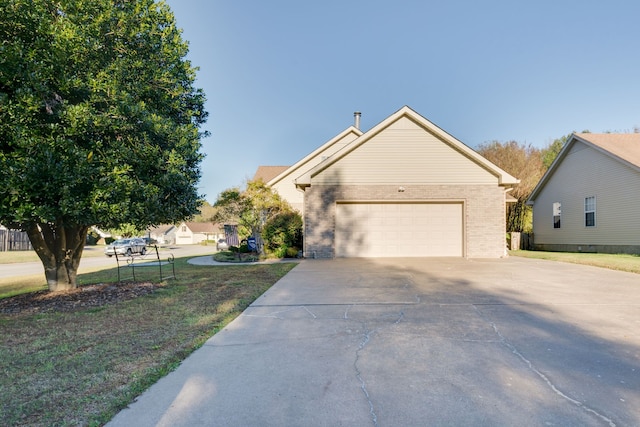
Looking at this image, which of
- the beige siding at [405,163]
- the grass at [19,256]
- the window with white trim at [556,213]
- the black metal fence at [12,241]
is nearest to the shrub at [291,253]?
the beige siding at [405,163]

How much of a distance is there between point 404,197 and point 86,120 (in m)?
11.8

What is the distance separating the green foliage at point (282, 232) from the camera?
1584 centimetres

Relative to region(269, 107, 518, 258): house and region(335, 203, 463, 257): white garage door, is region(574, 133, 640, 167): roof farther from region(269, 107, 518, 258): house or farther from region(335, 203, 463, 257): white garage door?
region(335, 203, 463, 257): white garage door

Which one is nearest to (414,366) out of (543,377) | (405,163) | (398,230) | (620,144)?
(543,377)

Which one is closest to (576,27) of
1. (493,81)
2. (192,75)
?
(493,81)

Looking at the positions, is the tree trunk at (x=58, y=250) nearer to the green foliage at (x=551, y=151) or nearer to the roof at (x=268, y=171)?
the roof at (x=268, y=171)

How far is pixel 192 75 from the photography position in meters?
8.16

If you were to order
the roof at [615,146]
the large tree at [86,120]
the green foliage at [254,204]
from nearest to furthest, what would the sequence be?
the large tree at [86,120] → the roof at [615,146] → the green foliage at [254,204]

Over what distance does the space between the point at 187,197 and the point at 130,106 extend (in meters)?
2.55

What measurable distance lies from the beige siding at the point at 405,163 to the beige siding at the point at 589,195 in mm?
6246

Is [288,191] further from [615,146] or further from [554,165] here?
[615,146]

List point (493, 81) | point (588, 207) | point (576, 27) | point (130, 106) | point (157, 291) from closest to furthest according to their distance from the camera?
point (130, 106) < point (157, 291) < point (576, 27) < point (588, 207) < point (493, 81)

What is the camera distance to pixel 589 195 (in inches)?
681

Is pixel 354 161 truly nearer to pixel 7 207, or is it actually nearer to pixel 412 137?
pixel 412 137
